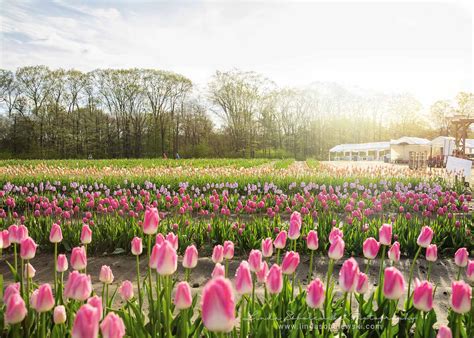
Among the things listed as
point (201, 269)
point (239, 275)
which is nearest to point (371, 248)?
point (239, 275)

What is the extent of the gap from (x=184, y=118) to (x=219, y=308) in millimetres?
42568

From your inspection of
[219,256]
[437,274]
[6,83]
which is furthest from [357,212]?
[6,83]

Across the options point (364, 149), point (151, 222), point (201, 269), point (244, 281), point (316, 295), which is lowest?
point (201, 269)

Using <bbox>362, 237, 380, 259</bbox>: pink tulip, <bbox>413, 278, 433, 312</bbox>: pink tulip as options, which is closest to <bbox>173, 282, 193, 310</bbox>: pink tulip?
<bbox>413, 278, 433, 312</bbox>: pink tulip

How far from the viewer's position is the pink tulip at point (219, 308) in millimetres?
905

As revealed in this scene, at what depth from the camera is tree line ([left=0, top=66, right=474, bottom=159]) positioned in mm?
33594

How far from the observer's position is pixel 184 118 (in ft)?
140

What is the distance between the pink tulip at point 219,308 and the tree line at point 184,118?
114ft

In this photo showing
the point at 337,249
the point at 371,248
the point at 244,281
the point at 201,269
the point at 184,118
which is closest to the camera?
the point at 244,281

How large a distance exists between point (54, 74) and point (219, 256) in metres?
36.3

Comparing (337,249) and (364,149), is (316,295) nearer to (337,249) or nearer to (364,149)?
(337,249)

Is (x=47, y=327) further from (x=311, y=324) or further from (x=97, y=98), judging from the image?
(x=97, y=98)

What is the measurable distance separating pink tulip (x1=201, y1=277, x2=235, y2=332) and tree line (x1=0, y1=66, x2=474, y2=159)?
34868 millimetres

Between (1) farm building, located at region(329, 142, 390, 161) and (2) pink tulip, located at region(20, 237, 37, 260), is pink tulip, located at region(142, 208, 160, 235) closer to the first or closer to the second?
(2) pink tulip, located at region(20, 237, 37, 260)
